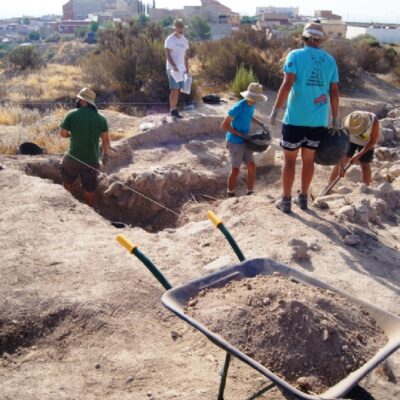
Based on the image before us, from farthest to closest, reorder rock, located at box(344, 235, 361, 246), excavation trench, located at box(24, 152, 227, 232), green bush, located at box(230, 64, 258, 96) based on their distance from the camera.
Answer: green bush, located at box(230, 64, 258, 96) < excavation trench, located at box(24, 152, 227, 232) < rock, located at box(344, 235, 361, 246)

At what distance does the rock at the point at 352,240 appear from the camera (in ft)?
17.0

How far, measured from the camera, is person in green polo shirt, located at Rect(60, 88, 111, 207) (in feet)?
20.4

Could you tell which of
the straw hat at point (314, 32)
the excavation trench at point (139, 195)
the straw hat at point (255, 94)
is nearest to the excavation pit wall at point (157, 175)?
the excavation trench at point (139, 195)

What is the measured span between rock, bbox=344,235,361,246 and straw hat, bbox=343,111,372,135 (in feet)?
5.54

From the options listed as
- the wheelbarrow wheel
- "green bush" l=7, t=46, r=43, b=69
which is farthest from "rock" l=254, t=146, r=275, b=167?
"green bush" l=7, t=46, r=43, b=69

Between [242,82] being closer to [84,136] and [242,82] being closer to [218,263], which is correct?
[84,136]

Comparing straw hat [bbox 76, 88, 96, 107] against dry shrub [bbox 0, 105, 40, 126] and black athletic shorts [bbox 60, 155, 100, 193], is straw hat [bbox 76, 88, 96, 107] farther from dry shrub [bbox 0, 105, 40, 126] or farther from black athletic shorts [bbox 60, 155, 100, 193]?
dry shrub [bbox 0, 105, 40, 126]

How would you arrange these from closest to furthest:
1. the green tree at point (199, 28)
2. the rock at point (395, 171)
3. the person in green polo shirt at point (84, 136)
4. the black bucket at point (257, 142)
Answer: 1. the person in green polo shirt at point (84, 136)
2. the black bucket at point (257, 142)
3. the rock at point (395, 171)
4. the green tree at point (199, 28)

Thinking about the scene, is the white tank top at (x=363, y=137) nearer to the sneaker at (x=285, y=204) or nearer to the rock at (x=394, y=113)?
the sneaker at (x=285, y=204)

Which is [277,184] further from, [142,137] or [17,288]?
[17,288]

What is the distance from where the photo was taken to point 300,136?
215 inches

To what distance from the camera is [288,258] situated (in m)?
4.83

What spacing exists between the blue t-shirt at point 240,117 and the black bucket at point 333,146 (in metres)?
1.26

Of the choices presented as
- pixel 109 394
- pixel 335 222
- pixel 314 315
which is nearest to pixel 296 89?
pixel 335 222
